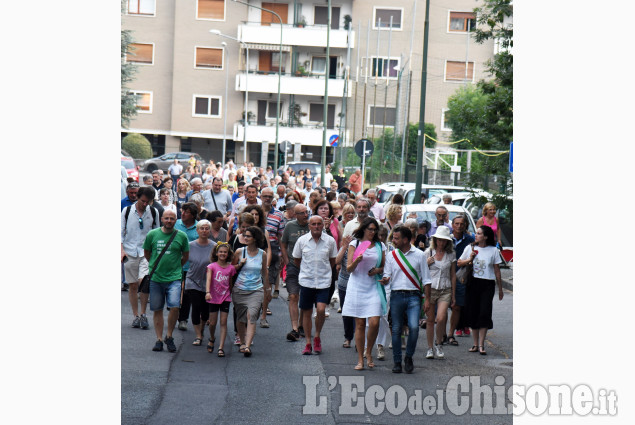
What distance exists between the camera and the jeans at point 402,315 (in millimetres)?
10625

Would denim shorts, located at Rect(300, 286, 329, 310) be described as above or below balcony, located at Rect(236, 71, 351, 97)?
below

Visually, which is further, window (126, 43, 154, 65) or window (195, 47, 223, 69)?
window (126, 43, 154, 65)

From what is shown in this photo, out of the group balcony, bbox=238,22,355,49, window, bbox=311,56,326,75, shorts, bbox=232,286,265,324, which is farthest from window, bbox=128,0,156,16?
shorts, bbox=232,286,265,324

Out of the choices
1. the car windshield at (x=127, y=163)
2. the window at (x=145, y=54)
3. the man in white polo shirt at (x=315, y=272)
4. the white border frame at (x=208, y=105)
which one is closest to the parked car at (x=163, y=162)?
the white border frame at (x=208, y=105)

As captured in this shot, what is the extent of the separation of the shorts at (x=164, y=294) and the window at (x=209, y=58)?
52.0 meters

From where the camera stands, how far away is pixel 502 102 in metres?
15.0

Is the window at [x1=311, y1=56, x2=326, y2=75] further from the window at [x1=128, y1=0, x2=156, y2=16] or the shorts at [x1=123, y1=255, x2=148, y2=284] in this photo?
the shorts at [x1=123, y1=255, x2=148, y2=284]

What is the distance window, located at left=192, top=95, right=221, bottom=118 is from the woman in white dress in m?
52.1

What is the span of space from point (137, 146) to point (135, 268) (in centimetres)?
4537

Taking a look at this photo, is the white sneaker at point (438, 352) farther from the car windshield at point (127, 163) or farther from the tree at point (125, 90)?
the car windshield at point (127, 163)

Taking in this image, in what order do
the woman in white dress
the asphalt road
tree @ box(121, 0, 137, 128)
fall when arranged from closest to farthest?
the asphalt road
the woman in white dress
tree @ box(121, 0, 137, 128)

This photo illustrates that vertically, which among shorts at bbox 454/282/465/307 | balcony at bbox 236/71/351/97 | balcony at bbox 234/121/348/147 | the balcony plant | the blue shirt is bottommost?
shorts at bbox 454/282/465/307

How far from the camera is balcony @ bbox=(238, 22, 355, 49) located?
59.6 metres

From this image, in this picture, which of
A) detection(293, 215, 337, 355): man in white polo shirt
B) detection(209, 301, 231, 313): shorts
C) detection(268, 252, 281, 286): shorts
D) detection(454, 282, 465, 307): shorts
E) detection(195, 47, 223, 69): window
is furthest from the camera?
detection(195, 47, 223, 69): window
